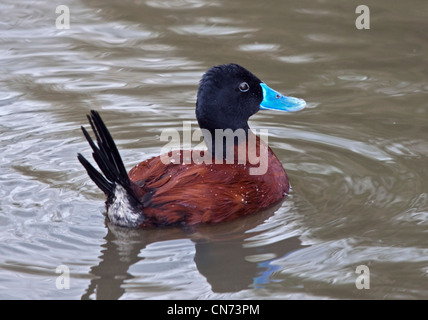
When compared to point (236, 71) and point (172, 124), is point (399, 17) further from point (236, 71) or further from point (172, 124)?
point (236, 71)

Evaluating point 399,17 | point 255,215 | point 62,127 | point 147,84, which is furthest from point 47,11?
point 255,215

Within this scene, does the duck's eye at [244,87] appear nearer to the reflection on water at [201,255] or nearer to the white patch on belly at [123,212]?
the reflection on water at [201,255]

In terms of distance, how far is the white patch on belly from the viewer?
5312 mm

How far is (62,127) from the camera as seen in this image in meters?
7.35

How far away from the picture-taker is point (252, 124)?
7.42 metres

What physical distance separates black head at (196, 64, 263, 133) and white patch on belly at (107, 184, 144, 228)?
2.96ft

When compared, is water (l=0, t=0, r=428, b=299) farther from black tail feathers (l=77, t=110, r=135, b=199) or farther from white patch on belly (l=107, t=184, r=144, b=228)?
black tail feathers (l=77, t=110, r=135, b=199)

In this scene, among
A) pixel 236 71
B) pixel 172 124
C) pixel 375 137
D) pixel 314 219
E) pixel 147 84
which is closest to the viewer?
pixel 314 219

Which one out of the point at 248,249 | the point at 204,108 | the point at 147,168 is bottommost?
the point at 248,249

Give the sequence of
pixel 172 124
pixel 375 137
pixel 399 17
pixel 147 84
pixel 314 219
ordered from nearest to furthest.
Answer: pixel 314 219
pixel 375 137
pixel 172 124
pixel 147 84
pixel 399 17

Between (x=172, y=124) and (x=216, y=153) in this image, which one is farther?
(x=172, y=124)

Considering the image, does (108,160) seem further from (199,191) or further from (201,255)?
(201,255)

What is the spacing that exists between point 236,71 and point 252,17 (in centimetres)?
379

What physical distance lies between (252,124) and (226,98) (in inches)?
61.5
